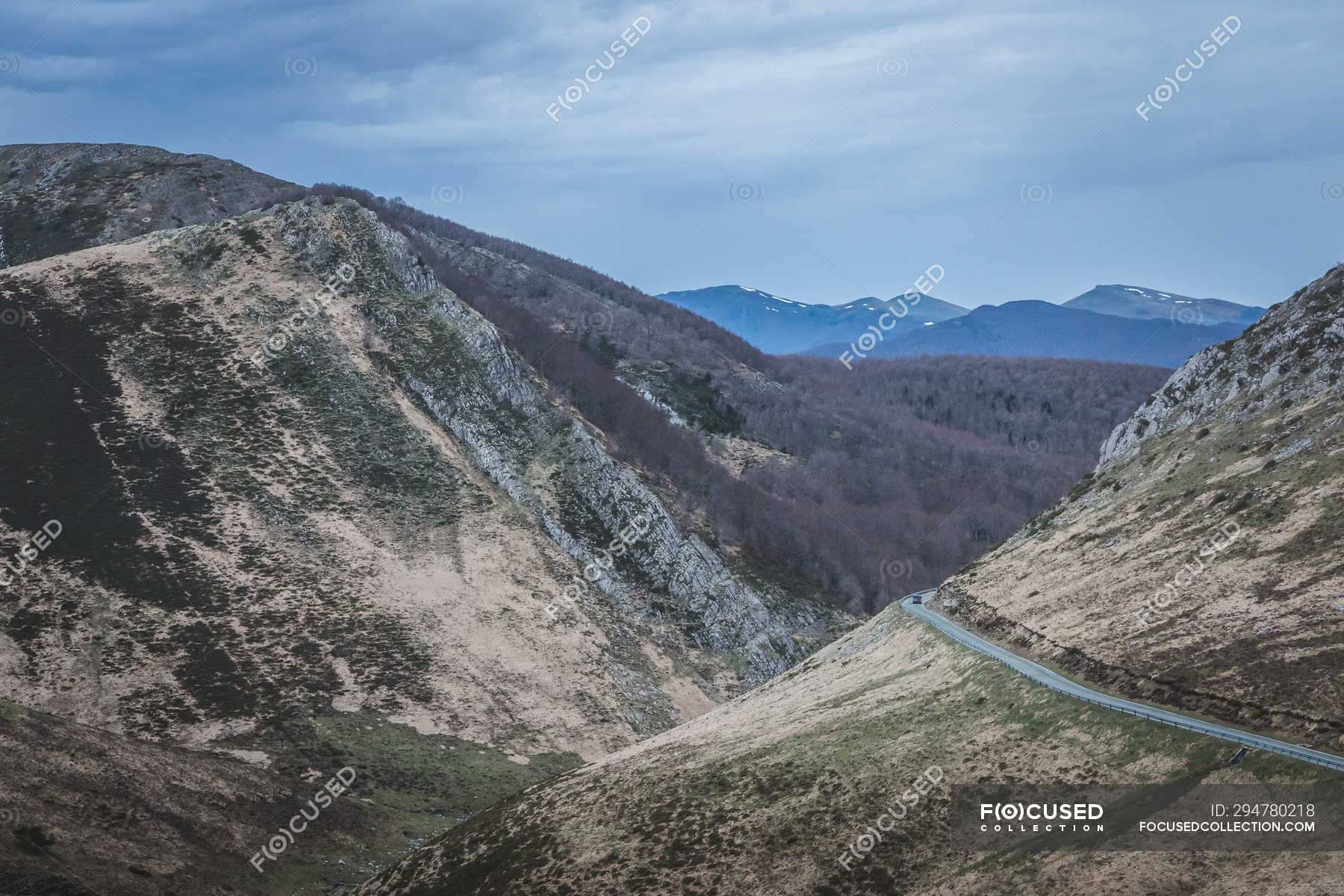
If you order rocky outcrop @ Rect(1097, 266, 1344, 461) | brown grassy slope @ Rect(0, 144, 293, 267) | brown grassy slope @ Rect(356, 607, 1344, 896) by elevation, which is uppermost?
brown grassy slope @ Rect(0, 144, 293, 267)

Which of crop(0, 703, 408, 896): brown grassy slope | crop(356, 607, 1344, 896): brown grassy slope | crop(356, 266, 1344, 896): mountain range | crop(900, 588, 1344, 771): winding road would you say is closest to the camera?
crop(356, 607, 1344, 896): brown grassy slope

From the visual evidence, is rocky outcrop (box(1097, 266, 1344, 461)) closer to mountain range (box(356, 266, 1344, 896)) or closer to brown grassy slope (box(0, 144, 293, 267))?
mountain range (box(356, 266, 1344, 896))

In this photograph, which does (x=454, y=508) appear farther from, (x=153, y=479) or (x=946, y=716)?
(x=946, y=716)

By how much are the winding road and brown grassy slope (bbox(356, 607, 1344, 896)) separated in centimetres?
47

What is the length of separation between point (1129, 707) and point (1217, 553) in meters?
12.2

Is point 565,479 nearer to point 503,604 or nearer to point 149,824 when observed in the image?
point 503,604

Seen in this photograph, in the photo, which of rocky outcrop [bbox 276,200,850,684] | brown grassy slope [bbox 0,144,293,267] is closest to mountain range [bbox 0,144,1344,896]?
rocky outcrop [bbox 276,200,850,684]

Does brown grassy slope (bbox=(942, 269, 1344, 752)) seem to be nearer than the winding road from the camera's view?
No

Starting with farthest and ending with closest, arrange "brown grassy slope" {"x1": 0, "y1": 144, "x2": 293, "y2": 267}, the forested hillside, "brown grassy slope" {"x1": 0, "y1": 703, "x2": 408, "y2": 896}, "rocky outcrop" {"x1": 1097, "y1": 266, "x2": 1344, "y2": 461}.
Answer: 1. "brown grassy slope" {"x1": 0, "y1": 144, "x2": 293, "y2": 267}
2. the forested hillside
3. "rocky outcrop" {"x1": 1097, "y1": 266, "x2": 1344, "y2": 461}
4. "brown grassy slope" {"x1": 0, "y1": 703, "x2": 408, "y2": 896}

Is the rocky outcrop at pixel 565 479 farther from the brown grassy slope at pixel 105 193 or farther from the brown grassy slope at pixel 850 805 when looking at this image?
the brown grassy slope at pixel 850 805

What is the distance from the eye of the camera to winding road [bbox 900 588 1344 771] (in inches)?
990

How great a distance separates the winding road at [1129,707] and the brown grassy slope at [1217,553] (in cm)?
73

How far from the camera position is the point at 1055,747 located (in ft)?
101

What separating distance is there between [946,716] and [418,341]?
7628cm
